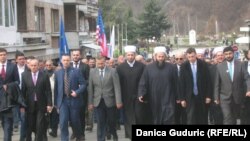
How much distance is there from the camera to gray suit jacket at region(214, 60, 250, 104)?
1394cm

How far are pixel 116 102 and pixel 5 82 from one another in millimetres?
2569

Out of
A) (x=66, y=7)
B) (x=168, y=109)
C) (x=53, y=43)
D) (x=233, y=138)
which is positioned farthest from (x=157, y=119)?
(x=66, y=7)

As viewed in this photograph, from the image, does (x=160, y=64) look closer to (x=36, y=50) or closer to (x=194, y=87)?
(x=194, y=87)

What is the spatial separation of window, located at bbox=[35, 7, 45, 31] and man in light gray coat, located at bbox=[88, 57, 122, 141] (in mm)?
24973

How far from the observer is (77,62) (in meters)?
15.7

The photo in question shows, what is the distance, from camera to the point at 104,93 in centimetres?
1428

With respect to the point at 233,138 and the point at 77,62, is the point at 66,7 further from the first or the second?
the point at 233,138

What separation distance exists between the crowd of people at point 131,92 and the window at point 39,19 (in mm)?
24970

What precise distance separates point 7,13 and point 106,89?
616 inches

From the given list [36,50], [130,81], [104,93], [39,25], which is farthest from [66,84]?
[39,25]

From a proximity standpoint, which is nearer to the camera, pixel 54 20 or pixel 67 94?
pixel 67 94

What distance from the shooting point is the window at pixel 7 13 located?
91.4 ft

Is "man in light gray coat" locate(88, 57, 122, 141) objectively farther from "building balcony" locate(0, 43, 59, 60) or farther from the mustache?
"building balcony" locate(0, 43, 59, 60)

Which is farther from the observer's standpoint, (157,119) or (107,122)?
(107,122)
